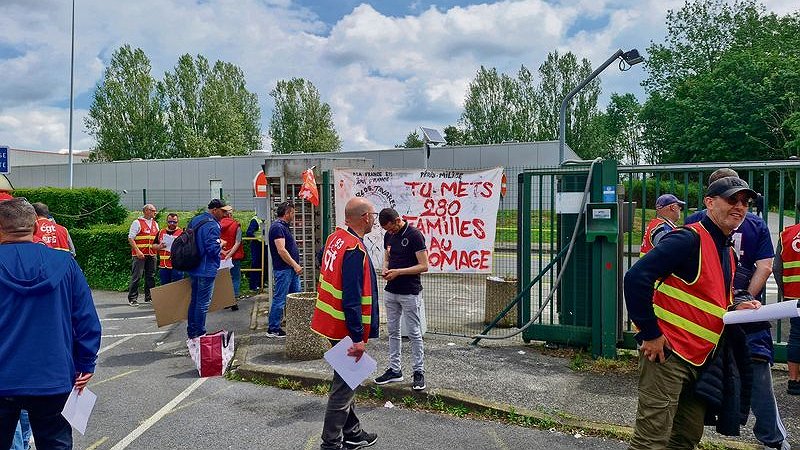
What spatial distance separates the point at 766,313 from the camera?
111 inches

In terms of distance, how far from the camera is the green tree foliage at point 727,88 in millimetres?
35594

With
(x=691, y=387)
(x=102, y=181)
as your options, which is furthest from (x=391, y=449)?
(x=102, y=181)

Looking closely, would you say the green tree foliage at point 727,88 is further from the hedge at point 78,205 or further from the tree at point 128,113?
the tree at point 128,113

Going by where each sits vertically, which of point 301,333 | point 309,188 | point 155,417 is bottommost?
point 155,417

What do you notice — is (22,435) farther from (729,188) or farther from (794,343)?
(794,343)

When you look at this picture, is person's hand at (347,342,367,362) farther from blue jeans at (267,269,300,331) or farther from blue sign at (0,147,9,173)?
blue sign at (0,147,9,173)

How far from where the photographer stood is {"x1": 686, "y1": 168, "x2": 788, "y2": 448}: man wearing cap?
13.1 ft

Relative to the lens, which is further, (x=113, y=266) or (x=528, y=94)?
(x=528, y=94)

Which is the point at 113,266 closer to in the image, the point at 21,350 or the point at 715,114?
the point at 21,350

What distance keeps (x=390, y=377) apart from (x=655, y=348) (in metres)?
3.23

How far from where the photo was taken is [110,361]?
7.17 meters

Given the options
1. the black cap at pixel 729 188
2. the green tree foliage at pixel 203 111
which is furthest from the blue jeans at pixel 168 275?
the green tree foliage at pixel 203 111

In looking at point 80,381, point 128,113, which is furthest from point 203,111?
point 80,381

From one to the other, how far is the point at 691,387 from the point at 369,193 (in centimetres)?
549
